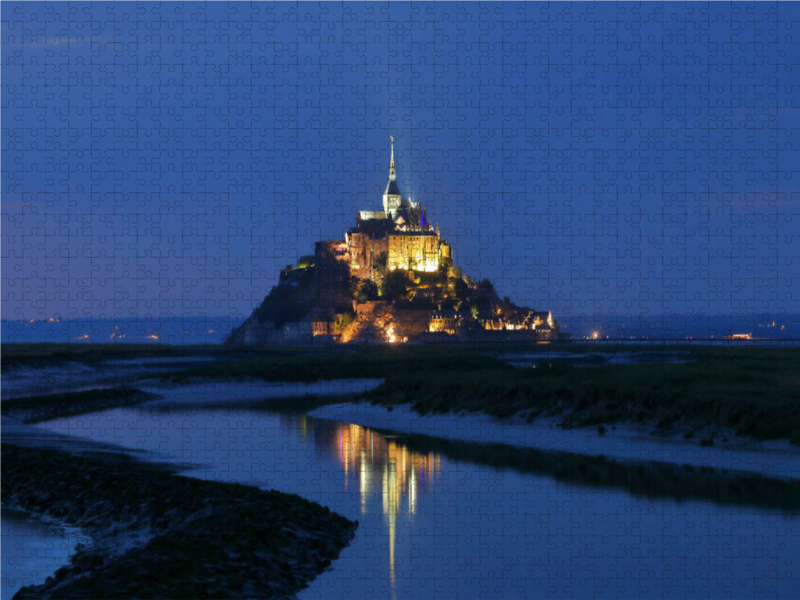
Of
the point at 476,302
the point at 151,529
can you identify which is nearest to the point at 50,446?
the point at 151,529

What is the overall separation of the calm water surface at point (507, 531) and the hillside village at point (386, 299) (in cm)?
8635

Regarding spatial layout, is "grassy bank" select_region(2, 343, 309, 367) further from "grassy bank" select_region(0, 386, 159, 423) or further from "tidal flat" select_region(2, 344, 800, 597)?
"tidal flat" select_region(2, 344, 800, 597)

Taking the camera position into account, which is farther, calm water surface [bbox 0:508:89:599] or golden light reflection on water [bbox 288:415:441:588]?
golden light reflection on water [bbox 288:415:441:588]

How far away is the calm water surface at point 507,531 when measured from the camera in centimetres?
1058

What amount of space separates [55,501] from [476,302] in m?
103

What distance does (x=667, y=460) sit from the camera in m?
18.8

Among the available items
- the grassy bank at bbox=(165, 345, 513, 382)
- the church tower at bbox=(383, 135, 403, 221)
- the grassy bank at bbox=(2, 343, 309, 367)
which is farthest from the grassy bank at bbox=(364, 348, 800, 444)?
the church tower at bbox=(383, 135, 403, 221)

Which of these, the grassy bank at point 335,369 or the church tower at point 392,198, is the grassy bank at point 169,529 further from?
the church tower at point 392,198

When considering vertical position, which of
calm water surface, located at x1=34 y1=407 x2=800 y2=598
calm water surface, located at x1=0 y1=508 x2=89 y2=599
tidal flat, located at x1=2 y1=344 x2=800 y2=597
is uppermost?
tidal flat, located at x1=2 y1=344 x2=800 y2=597

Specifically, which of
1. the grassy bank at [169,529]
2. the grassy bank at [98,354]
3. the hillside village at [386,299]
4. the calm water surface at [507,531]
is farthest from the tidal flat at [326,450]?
the hillside village at [386,299]

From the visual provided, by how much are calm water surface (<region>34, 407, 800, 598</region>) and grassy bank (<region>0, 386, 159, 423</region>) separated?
11.1 metres

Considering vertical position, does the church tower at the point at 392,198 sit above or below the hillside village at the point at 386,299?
above

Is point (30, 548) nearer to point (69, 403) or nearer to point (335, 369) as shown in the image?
point (69, 403)

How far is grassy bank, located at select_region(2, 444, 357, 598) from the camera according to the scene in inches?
375
